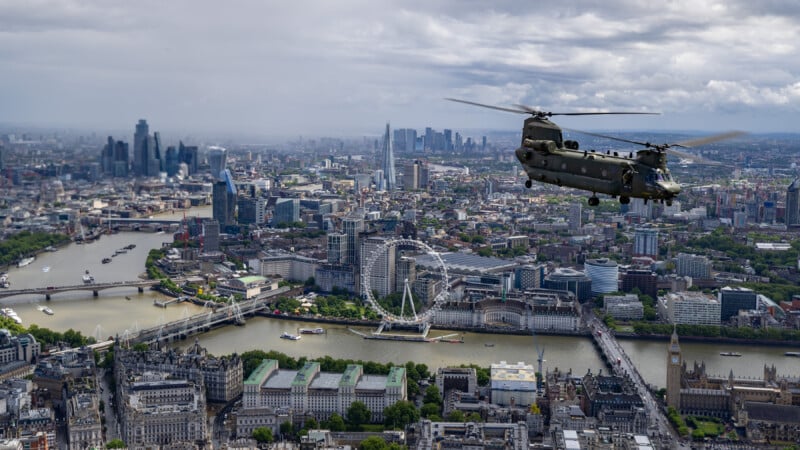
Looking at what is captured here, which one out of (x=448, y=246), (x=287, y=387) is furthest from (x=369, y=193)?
(x=287, y=387)

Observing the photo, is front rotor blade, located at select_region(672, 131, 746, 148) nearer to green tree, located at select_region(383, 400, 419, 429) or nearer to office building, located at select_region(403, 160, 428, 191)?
green tree, located at select_region(383, 400, 419, 429)

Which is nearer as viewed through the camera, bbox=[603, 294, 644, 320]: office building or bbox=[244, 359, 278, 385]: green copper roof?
bbox=[244, 359, 278, 385]: green copper roof

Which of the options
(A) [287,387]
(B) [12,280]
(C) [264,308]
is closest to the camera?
(A) [287,387]

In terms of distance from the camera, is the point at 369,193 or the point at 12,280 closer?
the point at 12,280

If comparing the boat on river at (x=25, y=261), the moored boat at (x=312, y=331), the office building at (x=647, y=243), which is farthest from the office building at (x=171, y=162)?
the moored boat at (x=312, y=331)

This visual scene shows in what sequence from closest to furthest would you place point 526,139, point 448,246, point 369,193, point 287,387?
point 526,139 < point 287,387 < point 448,246 < point 369,193

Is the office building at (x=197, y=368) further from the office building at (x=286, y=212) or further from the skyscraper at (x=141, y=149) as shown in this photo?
the skyscraper at (x=141, y=149)

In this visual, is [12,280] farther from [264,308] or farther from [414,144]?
[414,144]

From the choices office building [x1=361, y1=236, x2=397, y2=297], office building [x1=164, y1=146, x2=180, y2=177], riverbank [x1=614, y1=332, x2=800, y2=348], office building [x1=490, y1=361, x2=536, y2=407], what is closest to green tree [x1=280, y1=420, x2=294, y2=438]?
office building [x1=490, y1=361, x2=536, y2=407]
